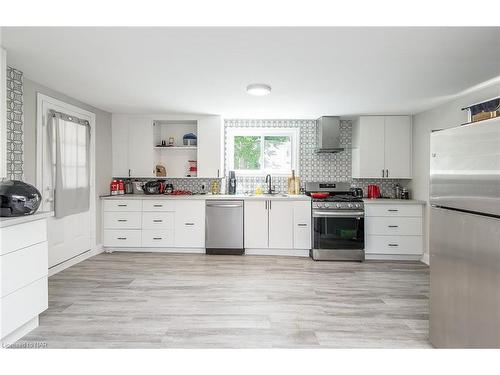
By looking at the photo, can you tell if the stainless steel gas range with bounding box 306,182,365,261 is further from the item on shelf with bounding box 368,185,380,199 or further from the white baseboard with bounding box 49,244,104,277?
the white baseboard with bounding box 49,244,104,277

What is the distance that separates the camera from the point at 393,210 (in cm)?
448

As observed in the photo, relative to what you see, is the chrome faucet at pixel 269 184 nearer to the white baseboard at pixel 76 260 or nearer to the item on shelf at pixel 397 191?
the item on shelf at pixel 397 191

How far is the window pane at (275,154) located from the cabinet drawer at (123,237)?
2.38 meters

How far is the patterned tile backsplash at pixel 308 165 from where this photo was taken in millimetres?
5230

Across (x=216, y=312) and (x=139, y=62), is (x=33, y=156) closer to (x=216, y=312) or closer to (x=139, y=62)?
(x=139, y=62)

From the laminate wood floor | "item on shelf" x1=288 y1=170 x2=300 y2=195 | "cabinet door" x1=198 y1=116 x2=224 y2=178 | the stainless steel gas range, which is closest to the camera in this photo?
the laminate wood floor

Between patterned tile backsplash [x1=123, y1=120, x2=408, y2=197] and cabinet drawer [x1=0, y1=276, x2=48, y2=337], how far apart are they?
123 inches

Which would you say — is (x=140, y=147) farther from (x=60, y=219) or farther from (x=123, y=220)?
(x=60, y=219)

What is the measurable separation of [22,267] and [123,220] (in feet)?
8.51

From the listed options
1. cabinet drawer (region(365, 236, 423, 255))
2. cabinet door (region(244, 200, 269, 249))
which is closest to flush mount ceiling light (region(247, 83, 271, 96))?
cabinet door (region(244, 200, 269, 249))

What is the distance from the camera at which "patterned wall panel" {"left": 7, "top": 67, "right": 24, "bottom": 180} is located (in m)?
2.86

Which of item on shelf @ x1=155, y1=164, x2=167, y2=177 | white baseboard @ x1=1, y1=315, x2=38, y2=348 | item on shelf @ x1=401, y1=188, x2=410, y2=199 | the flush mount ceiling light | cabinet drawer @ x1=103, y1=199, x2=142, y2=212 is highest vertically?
the flush mount ceiling light

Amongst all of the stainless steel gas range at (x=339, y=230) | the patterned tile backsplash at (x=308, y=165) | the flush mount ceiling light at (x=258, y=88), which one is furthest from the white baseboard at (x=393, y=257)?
the flush mount ceiling light at (x=258, y=88)

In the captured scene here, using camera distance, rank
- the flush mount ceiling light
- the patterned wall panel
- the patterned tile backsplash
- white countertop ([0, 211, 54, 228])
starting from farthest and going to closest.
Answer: the patterned tile backsplash → the flush mount ceiling light → the patterned wall panel → white countertop ([0, 211, 54, 228])
